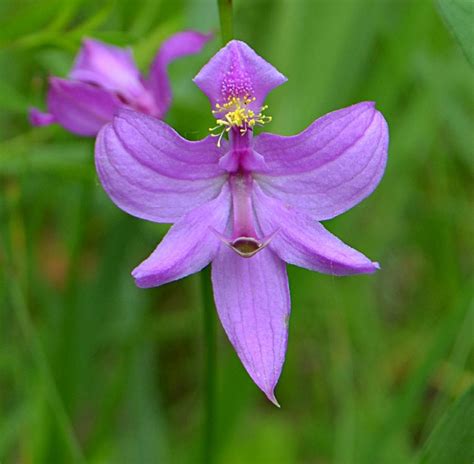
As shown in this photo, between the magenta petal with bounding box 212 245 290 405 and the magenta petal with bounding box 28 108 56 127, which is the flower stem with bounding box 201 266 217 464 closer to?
the magenta petal with bounding box 212 245 290 405

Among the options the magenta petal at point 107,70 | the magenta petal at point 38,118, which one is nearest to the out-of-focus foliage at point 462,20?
the magenta petal at point 107,70

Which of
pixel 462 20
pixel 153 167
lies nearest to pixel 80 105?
pixel 153 167

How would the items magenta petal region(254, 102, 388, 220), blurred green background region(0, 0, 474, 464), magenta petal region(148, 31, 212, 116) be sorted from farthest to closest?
blurred green background region(0, 0, 474, 464)
magenta petal region(148, 31, 212, 116)
magenta petal region(254, 102, 388, 220)

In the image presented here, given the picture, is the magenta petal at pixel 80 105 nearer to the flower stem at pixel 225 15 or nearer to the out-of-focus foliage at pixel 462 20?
the flower stem at pixel 225 15

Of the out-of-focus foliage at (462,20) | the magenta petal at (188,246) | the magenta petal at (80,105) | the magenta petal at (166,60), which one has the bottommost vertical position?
the magenta petal at (188,246)

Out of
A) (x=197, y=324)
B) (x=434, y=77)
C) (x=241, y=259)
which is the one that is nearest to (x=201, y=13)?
(x=434, y=77)

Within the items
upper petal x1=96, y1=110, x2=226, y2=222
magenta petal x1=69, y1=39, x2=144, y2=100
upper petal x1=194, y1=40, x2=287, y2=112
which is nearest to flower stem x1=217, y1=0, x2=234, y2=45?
upper petal x1=194, y1=40, x2=287, y2=112

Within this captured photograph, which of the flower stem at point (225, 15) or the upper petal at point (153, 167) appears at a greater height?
the flower stem at point (225, 15)
